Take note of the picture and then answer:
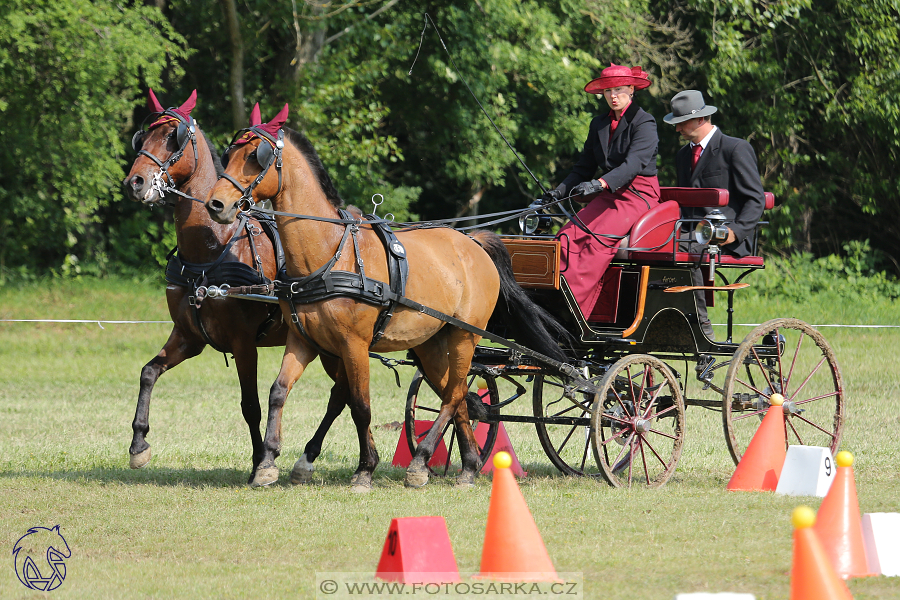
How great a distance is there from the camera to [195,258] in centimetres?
688

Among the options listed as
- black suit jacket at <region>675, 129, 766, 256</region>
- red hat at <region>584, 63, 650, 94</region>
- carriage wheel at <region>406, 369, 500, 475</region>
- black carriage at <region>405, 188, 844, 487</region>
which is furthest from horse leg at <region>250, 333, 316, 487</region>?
black suit jacket at <region>675, 129, 766, 256</region>

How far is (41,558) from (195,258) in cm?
241

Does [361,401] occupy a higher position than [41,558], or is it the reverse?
[361,401]

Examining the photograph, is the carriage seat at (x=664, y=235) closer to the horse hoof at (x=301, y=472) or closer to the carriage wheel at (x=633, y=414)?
the carriage wheel at (x=633, y=414)

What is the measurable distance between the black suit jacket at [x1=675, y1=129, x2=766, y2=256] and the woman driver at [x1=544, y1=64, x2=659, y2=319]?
622 millimetres

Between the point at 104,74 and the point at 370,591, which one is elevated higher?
the point at 104,74

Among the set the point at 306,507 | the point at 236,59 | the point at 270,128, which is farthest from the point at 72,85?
the point at 306,507

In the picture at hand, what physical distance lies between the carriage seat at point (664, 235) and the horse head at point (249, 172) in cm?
247

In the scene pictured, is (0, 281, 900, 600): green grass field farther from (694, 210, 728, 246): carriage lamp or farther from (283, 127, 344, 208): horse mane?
(283, 127, 344, 208): horse mane

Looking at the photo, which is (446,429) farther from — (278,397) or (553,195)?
(553,195)

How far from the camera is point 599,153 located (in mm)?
7488

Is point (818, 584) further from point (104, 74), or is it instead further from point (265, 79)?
point (265, 79)

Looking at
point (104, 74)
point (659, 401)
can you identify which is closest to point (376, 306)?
point (659, 401)

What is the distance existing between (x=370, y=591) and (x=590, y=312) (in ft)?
10.9
